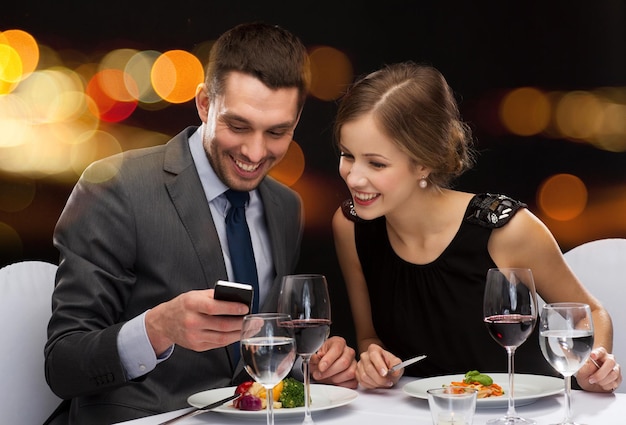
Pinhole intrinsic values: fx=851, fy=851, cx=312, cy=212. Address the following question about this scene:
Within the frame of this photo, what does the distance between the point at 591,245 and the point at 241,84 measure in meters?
1.14

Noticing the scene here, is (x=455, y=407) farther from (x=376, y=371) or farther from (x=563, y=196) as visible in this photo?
(x=563, y=196)

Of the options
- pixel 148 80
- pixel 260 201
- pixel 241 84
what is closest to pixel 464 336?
pixel 260 201

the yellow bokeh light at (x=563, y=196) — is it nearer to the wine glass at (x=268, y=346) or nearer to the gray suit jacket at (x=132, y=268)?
the gray suit jacket at (x=132, y=268)

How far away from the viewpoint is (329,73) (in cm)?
329

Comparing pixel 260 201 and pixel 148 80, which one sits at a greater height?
pixel 148 80

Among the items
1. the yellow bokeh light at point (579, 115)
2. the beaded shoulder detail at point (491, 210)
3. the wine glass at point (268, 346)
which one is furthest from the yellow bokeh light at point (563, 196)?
the wine glass at point (268, 346)

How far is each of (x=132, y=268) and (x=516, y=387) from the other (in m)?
0.96

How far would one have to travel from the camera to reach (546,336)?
1.46 m

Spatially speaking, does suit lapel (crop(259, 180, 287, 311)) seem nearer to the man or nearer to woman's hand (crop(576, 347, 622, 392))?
the man

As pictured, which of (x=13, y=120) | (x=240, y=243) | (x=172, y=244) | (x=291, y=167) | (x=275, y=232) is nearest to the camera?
(x=172, y=244)

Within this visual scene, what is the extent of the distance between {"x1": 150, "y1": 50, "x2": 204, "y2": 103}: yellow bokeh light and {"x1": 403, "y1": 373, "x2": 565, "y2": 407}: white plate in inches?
68.1

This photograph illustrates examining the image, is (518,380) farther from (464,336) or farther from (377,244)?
(377,244)

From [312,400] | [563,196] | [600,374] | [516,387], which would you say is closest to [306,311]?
[312,400]

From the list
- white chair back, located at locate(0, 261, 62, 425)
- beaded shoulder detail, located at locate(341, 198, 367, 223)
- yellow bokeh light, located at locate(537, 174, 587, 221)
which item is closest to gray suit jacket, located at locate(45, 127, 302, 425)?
white chair back, located at locate(0, 261, 62, 425)
